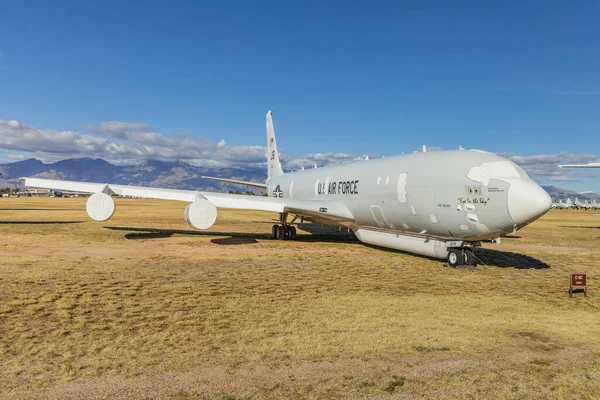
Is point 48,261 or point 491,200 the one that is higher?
point 491,200

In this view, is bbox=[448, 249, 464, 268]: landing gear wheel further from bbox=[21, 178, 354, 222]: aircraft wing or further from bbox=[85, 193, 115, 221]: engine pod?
bbox=[85, 193, 115, 221]: engine pod

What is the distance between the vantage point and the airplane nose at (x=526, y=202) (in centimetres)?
1384

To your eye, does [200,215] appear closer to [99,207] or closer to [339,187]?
[99,207]

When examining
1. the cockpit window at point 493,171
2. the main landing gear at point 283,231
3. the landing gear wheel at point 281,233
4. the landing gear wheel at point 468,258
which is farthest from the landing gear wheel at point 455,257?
the landing gear wheel at point 281,233

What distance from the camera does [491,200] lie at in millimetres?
14562

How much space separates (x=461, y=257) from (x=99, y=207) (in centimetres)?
1768

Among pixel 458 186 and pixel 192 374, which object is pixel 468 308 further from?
pixel 192 374

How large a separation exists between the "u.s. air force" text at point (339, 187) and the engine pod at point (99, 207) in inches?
→ 450

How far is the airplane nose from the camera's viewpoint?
13844 mm

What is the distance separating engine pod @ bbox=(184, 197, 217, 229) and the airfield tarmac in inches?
119

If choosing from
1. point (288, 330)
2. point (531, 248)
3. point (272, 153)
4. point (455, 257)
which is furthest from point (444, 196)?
point (272, 153)

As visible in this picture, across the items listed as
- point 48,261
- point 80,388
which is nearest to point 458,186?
point 80,388

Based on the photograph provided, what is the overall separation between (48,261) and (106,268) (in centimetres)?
278

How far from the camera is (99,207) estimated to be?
2256 centimetres
